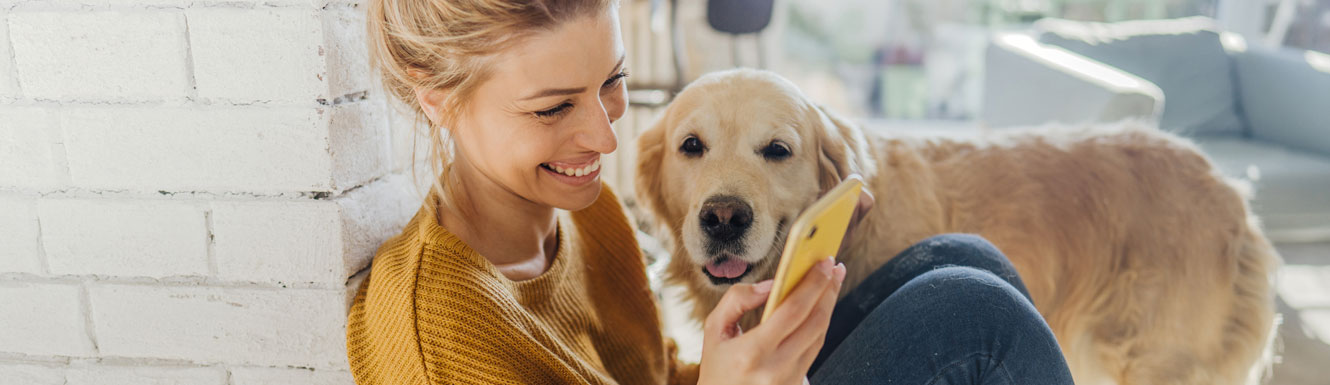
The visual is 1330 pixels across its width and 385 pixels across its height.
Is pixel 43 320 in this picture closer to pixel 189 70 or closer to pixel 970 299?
pixel 189 70

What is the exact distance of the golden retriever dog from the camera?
1.61 m

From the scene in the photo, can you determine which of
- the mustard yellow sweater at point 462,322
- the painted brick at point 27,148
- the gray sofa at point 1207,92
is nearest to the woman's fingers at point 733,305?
the mustard yellow sweater at point 462,322

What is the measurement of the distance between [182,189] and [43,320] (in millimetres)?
257

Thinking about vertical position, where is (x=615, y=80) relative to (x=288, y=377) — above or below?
above

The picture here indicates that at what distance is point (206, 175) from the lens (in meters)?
0.94

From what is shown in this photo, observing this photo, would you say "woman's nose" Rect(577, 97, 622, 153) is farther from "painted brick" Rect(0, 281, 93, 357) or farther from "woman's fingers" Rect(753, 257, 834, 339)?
"painted brick" Rect(0, 281, 93, 357)

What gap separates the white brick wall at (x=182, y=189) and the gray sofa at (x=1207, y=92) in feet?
7.94

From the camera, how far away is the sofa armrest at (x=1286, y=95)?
3150 mm

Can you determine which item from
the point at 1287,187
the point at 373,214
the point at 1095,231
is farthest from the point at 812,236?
the point at 1287,187

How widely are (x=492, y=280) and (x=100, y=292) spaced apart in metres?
0.50

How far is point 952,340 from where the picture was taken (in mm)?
974

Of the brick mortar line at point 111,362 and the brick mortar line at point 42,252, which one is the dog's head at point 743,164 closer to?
the brick mortar line at point 111,362

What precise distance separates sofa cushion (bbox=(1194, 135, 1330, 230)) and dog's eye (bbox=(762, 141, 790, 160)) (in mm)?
2285

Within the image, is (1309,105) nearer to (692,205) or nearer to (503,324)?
(692,205)
